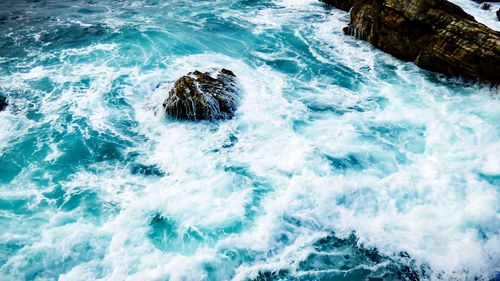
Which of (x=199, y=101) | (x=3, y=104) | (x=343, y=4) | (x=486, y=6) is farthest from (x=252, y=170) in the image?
(x=486, y=6)

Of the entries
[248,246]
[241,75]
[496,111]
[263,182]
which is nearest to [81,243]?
[248,246]

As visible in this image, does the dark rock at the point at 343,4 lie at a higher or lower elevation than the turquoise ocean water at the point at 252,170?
higher

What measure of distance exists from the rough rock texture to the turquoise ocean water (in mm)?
420

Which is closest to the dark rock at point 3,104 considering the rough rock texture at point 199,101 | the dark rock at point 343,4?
the rough rock texture at point 199,101

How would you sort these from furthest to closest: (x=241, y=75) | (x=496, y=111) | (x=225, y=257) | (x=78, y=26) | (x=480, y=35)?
(x=78, y=26)
(x=241, y=75)
(x=480, y=35)
(x=496, y=111)
(x=225, y=257)

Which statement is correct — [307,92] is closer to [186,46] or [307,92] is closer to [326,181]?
[326,181]

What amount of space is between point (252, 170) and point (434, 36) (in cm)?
872

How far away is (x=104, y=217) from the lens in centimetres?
800

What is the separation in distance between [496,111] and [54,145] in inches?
514

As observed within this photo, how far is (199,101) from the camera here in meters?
10.6

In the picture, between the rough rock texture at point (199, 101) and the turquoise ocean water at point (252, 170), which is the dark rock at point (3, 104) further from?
the rough rock texture at point (199, 101)

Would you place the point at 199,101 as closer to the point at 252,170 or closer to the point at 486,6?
the point at 252,170

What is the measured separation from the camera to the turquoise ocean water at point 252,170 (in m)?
7.09

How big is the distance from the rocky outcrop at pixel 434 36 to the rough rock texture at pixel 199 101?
7.37m
